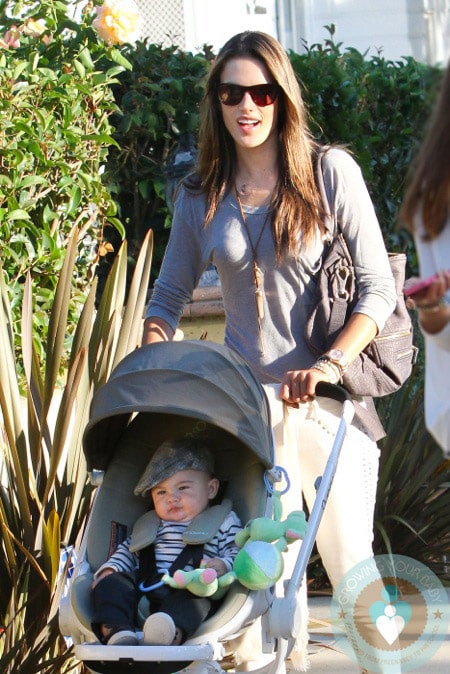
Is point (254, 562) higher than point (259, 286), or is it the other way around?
point (259, 286)

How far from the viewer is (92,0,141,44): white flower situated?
5.40 meters

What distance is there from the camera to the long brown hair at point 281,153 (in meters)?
3.54

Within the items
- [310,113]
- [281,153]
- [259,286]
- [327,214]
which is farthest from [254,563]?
[310,113]

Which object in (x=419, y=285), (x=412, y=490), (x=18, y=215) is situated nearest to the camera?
(x=419, y=285)

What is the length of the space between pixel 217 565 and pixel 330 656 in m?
1.84

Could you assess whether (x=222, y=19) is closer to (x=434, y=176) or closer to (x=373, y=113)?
(x=373, y=113)

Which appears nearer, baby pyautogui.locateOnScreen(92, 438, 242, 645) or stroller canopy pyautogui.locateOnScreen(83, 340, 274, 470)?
baby pyautogui.locateOnScreen(92, 438, 242, 645)

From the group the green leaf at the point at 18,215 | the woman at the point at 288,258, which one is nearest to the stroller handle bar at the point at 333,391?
the woman at the point at 288,258

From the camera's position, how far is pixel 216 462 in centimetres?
361

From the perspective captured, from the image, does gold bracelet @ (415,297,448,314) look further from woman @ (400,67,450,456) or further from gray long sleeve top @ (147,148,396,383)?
gray long sleeve top @ (147,148,396,383)

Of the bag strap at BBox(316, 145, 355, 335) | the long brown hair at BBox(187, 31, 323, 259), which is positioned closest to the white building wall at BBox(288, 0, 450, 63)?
the long brown hair at BBox(187, 31, 323, 259)

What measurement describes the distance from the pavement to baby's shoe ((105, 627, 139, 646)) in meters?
1.77

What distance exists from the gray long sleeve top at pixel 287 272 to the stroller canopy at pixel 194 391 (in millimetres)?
293

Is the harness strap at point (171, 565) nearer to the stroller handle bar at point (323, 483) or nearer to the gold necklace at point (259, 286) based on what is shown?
the stroller handle bar at point (323, 483)
